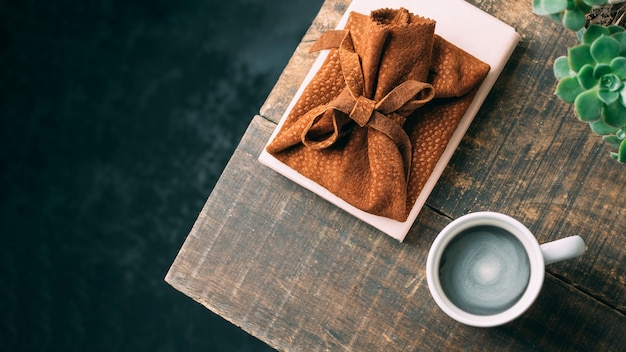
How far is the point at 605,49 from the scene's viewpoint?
0.46 meters

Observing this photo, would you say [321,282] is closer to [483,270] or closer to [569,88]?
[483,270]

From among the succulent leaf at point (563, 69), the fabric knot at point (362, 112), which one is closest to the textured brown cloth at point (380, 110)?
the fabric knot at point (362, 112)

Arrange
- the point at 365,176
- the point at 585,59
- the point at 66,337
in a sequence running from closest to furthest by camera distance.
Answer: the point at 585,59, the point at 365,176, the point at 66,337

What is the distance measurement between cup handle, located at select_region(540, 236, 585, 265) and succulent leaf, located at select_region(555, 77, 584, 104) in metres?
0.15

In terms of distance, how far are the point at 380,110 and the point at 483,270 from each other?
0.63 feet

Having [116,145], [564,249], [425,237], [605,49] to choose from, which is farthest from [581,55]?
[116,145]

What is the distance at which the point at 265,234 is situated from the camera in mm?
744

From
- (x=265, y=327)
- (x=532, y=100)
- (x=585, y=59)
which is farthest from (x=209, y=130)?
(x=585, y=59)

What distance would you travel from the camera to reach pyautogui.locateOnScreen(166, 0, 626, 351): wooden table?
69 cm

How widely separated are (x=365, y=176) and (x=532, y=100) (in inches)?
8.2

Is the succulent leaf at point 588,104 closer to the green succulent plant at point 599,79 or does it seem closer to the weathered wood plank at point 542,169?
the green succulent plant at point 599,79

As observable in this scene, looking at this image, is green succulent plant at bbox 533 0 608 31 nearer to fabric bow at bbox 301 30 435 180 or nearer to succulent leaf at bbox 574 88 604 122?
succulent leaf at bbox 574 88 604 122

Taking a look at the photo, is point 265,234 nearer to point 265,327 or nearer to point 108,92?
point 265,327

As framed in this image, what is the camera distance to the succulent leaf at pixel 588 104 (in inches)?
18.4
